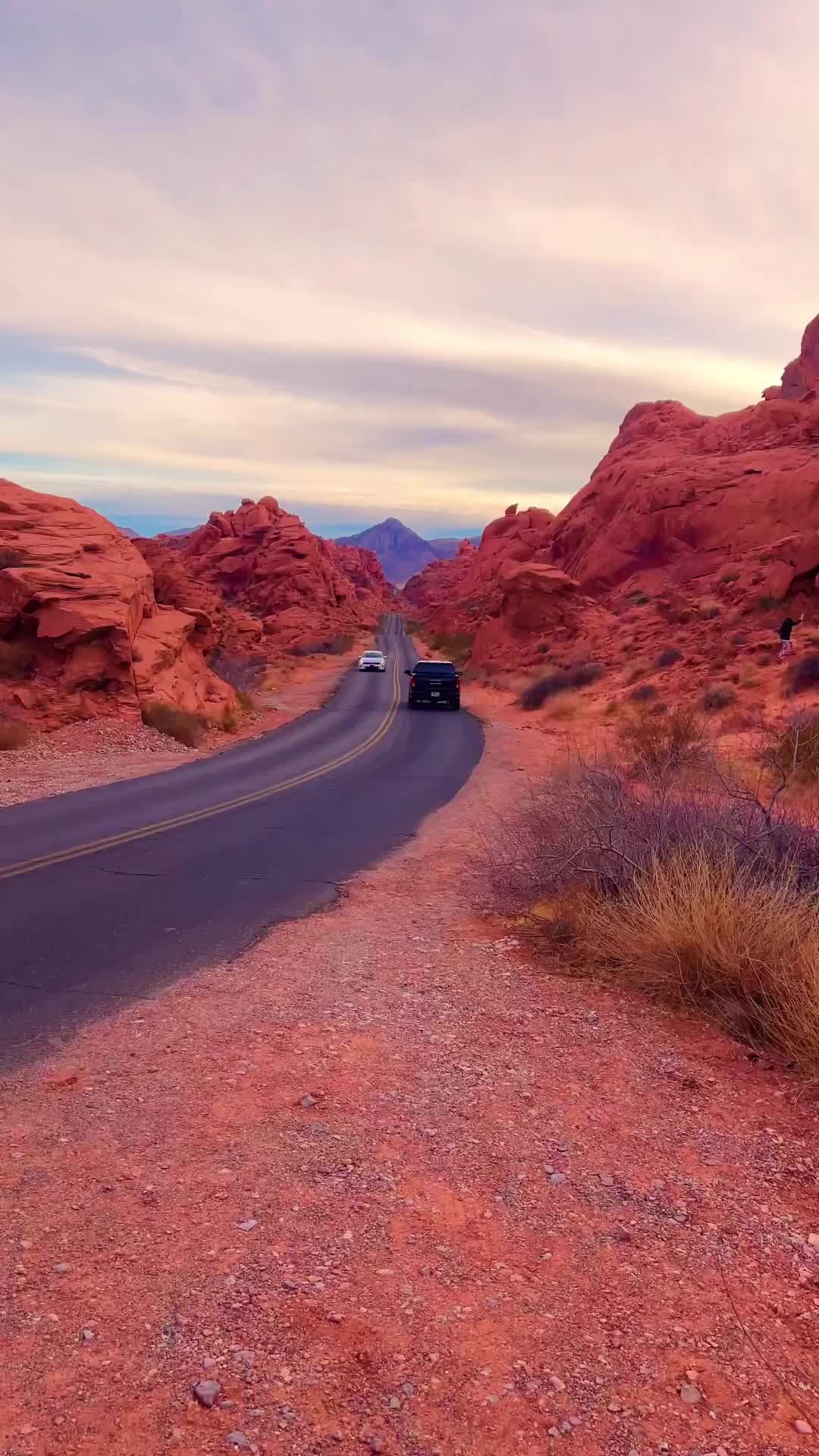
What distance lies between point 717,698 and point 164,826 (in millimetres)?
17348

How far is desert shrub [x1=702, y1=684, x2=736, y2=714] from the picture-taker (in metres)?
24.9

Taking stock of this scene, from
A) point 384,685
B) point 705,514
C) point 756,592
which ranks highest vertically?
point 705,514

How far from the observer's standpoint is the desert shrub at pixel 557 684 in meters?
35.2

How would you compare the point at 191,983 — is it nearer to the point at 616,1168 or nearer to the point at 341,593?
the point at 616,1168

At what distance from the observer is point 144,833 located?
483 inches

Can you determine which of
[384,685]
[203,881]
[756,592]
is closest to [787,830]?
[203,881]

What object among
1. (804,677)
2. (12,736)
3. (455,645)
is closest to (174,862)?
(12,736)

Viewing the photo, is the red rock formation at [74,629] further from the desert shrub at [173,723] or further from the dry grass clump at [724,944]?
the dry grass clump at [724,944]

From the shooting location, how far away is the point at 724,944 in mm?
6129

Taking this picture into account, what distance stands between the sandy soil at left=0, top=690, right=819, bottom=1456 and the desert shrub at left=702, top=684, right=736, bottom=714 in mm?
19857

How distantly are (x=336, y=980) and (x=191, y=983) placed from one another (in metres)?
1.06

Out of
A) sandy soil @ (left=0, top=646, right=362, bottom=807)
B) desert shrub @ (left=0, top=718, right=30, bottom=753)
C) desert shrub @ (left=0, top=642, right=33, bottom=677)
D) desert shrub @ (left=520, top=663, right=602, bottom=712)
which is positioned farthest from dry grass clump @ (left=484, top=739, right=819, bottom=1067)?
desert shrub @ (left=520, top=663, right=602, bottom=712)

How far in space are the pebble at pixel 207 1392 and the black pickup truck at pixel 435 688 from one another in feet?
A: 105

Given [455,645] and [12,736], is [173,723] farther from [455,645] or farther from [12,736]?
[455,645]
